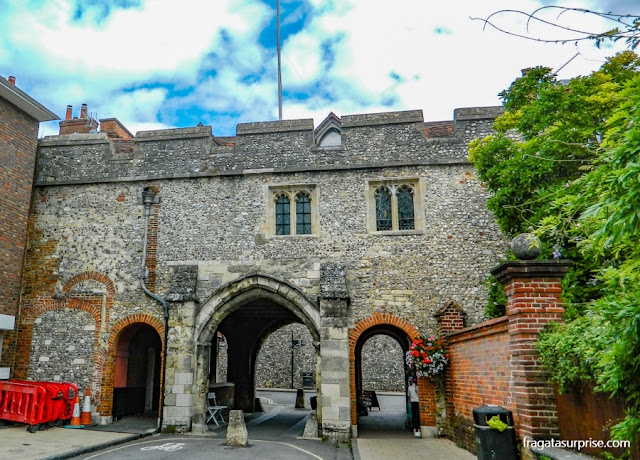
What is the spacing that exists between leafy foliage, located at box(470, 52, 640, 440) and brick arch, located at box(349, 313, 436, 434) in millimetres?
2954

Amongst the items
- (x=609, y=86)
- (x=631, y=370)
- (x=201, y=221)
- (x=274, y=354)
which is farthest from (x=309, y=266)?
(x=274, y=354)

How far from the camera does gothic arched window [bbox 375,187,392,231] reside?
1127 cm

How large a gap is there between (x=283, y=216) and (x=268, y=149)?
5.66ft

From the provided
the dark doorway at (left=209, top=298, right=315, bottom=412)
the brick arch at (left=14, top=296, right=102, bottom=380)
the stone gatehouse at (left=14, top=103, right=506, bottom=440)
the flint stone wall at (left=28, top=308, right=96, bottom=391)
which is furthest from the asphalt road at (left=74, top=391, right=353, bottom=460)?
the dark doorway at (left=209, top=298, right=315, bottom=412)

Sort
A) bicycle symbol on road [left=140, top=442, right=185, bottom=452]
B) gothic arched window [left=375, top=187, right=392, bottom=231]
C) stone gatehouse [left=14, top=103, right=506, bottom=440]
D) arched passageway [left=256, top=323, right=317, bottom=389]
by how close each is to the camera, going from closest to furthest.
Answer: bicycle symbol on road [left=140, top=442, right=185, bottom=452] → stone gatehouse [left=14, top=103, right=506, bottom=440] → gothic arched window [left=375, top=187, right=392, bottom=231] → arched passageway [left=256, top=323, right=317, bottom=389]

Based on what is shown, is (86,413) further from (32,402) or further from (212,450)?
(212,450)

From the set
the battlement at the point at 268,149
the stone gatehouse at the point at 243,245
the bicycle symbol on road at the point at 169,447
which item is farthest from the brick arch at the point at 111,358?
the battlement at the point at 268,149

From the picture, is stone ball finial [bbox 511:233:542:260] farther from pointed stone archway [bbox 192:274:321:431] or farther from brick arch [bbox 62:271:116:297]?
brick arch [bbox 62:271:116:297]

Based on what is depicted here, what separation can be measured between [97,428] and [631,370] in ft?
33.8

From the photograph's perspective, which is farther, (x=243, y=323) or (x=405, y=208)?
(x=243, y=323)

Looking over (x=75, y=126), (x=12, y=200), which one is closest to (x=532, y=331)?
(x=12, y=200)

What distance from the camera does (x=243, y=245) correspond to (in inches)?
442

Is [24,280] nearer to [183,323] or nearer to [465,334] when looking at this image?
[183,323]

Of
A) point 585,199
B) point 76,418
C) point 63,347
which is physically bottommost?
point 76,418
